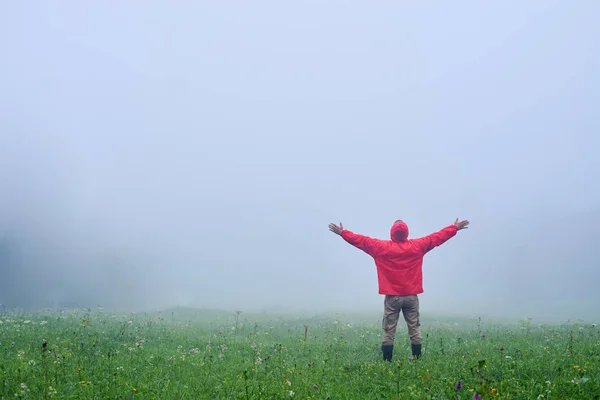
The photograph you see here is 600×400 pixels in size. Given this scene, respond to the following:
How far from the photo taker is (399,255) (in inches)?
385

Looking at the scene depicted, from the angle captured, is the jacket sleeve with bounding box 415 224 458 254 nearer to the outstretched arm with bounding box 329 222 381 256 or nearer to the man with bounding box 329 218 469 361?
the man with bounding box 329 218 469 361

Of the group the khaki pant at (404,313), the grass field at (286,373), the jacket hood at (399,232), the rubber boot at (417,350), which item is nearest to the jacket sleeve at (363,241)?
the jacket hood at (399,232)

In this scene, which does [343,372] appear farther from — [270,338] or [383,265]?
[270,338]

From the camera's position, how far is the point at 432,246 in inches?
396

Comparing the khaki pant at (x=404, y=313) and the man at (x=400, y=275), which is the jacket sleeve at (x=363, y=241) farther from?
the khaki pant at (x=404, y=313)

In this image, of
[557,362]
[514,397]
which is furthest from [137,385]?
[557,362]

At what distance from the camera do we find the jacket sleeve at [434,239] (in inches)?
391

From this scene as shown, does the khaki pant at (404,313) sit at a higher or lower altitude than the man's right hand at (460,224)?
lower

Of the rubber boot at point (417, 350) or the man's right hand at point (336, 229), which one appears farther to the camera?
the man's right hand at point (336, 229)

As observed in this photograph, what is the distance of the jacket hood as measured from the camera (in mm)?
9992

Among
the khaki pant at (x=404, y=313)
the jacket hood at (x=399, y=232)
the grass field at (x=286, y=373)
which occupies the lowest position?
the grass field at (x=286, y=373)

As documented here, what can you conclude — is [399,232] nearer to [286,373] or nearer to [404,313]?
[404,313]

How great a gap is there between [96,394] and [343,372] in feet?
13.4

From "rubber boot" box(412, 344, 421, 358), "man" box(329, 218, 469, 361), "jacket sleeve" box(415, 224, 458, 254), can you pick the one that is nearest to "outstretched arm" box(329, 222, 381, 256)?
"man" box(329, 218, 469, 361)
